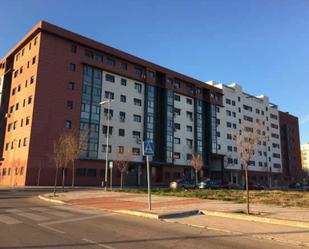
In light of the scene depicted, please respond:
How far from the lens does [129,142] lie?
188 feet

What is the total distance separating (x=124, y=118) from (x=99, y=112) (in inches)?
212

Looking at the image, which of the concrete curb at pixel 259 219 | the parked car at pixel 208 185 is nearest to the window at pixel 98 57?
the parked car at pixel 208 185

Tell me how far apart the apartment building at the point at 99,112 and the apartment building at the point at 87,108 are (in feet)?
0.51

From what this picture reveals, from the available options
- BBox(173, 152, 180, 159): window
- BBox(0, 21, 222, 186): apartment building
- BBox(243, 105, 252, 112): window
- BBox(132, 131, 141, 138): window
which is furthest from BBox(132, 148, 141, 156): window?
BBox(243, 105, 252, 112): window

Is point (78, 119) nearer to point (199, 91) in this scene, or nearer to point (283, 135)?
point (199, 91)

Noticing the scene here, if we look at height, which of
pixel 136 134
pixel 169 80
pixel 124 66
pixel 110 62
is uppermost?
pixel 169 80

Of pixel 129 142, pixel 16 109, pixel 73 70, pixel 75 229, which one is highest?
pixel 73 70

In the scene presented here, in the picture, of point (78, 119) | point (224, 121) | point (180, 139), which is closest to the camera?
point (78, 119)

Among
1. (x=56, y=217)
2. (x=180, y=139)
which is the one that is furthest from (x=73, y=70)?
(x=56, y=217)

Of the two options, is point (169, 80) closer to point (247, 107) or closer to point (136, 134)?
point (136, 134)

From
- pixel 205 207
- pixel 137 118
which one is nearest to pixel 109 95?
pixel 137 118

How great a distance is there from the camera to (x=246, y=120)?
6931 cm

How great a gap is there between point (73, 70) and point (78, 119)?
26.3 ft

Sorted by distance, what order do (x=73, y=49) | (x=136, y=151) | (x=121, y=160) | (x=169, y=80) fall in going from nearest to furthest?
(x=73, y=49) < (x=121, y=160) < (x=136, y=151) < (x=169, y=80)
